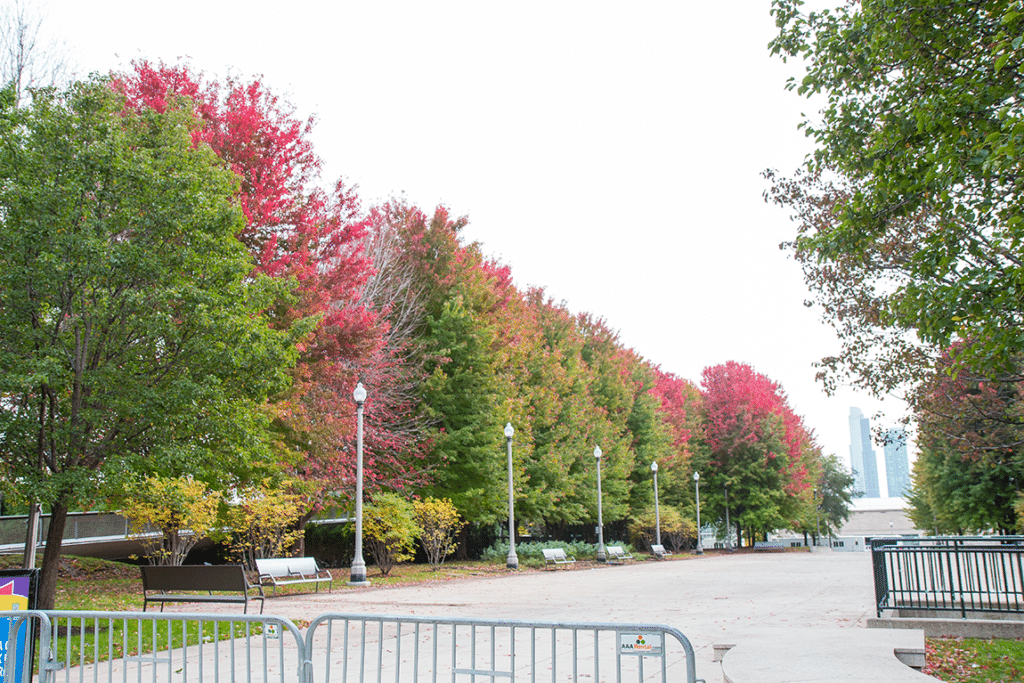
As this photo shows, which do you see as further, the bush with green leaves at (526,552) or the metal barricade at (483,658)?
the bush with green leaves at (526,552)

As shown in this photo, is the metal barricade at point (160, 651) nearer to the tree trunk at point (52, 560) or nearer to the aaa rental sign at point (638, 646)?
the tree trunk at point (52, 560)

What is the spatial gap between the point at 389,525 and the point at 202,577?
13107 millimetres

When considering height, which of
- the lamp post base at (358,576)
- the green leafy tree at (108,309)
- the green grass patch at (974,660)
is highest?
the green leafy tree at (108,309)

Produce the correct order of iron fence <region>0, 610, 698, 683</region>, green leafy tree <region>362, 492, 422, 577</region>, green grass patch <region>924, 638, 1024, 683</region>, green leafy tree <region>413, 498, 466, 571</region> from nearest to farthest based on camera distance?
iron fence <region>0, 610, 698, 683</region> < green grass patch <region>924, 638, 1024, 683</region> < green leafy tree <region>362, 492, 422, 577</region> < green leafy tree <region>413, 498, 466, 571</region>

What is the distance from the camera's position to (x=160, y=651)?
944 cm

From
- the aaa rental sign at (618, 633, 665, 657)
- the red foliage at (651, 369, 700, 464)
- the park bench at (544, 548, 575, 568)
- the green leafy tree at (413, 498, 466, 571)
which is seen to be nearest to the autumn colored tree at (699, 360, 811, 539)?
the red foliage at (651, 369, 700, 464)

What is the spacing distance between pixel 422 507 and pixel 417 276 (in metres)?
10.2

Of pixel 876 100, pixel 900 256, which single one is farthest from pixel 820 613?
pixel 876 100

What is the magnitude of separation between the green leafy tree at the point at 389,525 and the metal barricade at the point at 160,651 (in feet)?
40.4

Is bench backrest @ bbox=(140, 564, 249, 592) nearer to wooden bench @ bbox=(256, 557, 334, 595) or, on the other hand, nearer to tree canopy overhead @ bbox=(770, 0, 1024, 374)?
wooden bench @ bbox=(256, 557, 334, 595)

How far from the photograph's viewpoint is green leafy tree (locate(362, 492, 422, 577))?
24.3 meters

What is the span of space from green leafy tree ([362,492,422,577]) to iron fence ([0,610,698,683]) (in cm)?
1239

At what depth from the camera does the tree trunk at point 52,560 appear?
1099cm

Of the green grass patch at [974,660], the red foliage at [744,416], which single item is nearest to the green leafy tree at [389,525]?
the green grass patch at [974,660]
